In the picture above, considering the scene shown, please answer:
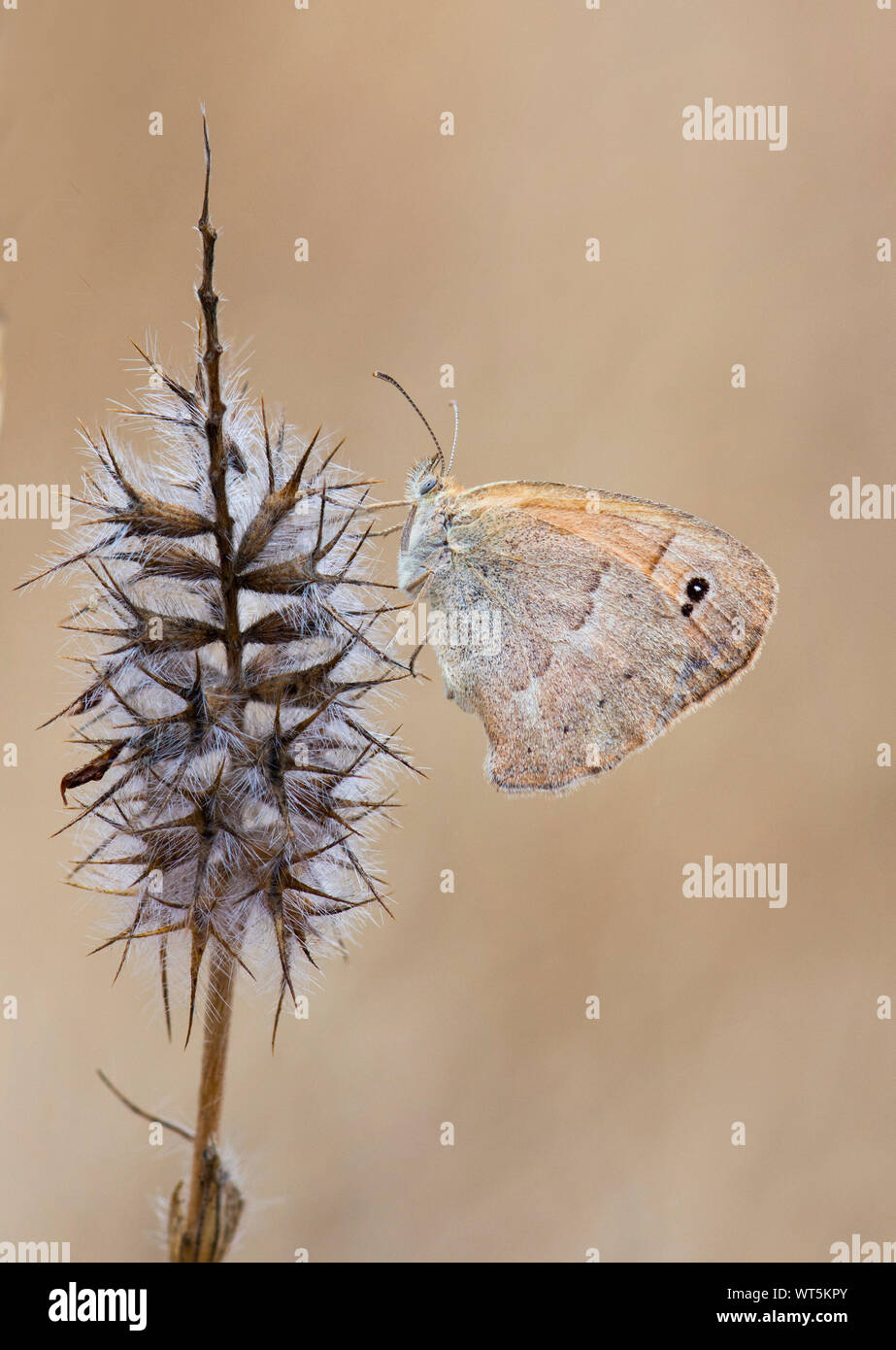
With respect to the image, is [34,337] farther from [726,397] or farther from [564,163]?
[726,397]

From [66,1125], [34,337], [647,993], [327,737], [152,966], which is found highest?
[34,337]

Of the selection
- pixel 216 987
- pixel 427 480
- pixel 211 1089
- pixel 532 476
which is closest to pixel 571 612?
pixel 427 480

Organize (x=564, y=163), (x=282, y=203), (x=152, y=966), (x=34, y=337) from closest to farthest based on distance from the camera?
(x=152, y=966)
(x=34, y=337)
(x=282, y=203)
(x=564, y=163)

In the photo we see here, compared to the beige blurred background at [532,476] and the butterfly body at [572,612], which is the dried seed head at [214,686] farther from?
the beige blurred background at [532,476]

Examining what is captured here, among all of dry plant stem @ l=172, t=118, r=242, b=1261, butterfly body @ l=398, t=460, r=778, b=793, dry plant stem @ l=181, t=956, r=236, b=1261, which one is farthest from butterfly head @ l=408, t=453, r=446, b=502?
dry plant stem @ l=181, t=956, r=236, b=1261

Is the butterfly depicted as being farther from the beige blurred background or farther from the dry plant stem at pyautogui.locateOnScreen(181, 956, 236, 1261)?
the beige blurred background

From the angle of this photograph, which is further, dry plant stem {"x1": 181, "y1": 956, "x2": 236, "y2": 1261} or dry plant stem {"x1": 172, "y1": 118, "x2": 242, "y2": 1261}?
dry plant stem {"x1": 181, "y1": 956, "x2": 236, "y2": 1261}

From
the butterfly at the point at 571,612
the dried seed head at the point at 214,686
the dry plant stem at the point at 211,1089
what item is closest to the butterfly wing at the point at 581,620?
the butterfly at the point at 571,612

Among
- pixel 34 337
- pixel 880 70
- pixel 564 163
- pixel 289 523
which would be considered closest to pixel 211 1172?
pixel 289 523
